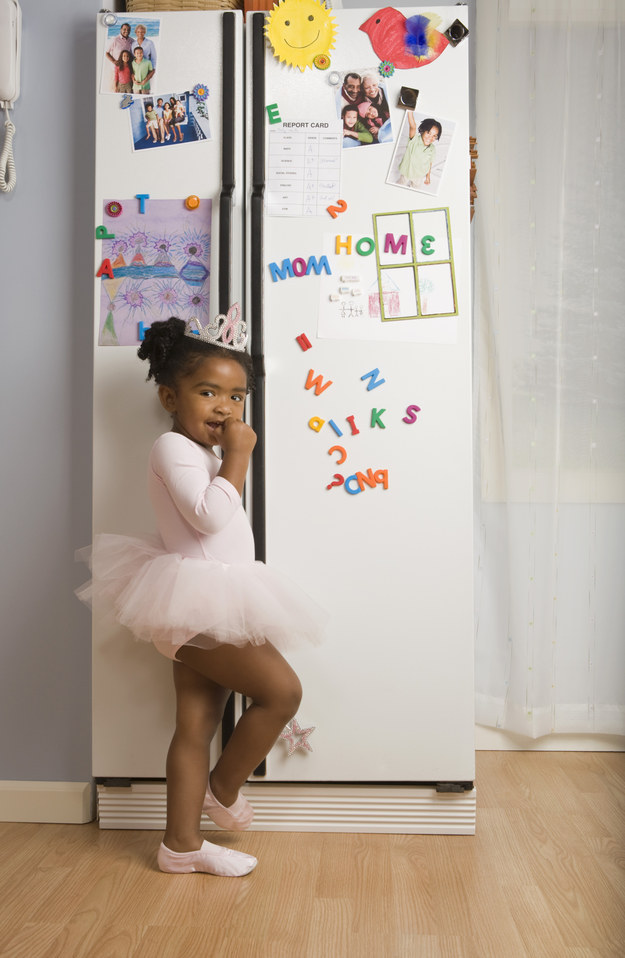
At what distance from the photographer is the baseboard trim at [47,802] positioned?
2.00 metres

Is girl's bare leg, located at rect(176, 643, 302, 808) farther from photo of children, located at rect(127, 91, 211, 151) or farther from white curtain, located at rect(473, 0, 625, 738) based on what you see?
photo of children, located at rect(127, 91, 211, 151)

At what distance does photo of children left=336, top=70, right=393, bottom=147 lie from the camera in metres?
1.89

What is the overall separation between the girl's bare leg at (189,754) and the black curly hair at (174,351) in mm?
647

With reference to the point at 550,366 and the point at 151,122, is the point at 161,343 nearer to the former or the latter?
the point at 151,122

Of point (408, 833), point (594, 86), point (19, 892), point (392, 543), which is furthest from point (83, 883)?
point (594, 86)

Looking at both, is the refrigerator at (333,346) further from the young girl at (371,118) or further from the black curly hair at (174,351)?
the black curly hair at (174,351)

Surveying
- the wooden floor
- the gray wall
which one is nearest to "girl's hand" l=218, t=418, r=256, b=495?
the gray wall

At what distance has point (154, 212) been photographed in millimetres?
1921

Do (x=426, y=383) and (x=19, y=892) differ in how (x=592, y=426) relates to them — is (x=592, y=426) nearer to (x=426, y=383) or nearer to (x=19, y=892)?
(x=426, y=383)

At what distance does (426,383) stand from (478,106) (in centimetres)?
113

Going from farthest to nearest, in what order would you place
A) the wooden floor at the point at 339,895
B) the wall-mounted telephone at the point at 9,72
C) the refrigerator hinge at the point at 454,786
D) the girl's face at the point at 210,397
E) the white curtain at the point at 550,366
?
the white curtain at the point at 550,366
the wall-mounted telephone at the point at 9,72
the refrigerator hinge at the point at 454,786
the girl's face at the point at 210,397
the wooden floor at the point at 339,895

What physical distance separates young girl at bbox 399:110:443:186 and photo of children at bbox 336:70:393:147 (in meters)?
0.05

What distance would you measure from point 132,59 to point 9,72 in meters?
→ 0.33

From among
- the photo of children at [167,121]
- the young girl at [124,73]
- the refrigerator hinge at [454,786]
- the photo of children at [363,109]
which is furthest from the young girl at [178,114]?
the refrigerator hinge at [454,786]
